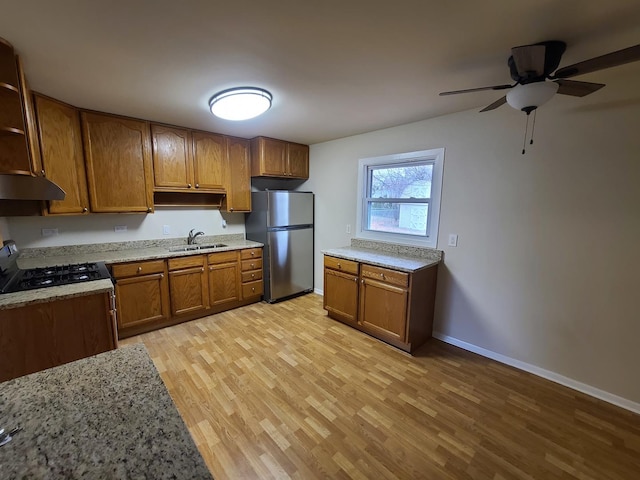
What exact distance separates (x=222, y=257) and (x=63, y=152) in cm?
179

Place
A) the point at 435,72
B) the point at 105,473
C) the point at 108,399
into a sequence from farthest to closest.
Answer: the point at 435,72, the point at 108,399, the point at 105,473

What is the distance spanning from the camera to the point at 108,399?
2.75ft

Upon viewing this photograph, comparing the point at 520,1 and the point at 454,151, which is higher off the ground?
the point at 520,1

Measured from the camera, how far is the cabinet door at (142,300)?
2.84 m

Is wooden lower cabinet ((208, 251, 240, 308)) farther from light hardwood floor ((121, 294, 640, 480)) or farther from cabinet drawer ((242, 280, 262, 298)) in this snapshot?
light hardwood floor ((121, 294, 640, 480))

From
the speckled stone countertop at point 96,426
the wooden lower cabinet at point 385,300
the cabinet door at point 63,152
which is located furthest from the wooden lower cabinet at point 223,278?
the speckled stone countertop at point 96,426

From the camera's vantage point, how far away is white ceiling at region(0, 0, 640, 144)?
1.27 meters

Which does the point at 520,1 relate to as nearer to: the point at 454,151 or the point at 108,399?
the point at 454,151

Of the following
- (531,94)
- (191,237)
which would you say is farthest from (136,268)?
(531,94)

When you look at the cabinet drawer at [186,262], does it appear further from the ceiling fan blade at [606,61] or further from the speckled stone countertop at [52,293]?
the ceiling fan blade at [606,61]

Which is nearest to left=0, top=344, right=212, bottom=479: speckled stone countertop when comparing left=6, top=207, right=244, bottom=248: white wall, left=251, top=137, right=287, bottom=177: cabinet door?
left=6, top=207, right=244, bottom=248: white wall

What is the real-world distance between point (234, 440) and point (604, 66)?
9.25 ft

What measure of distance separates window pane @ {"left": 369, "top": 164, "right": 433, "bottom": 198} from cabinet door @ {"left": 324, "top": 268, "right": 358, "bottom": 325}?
1.11 m

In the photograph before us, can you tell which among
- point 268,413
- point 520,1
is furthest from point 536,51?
point 268,413
